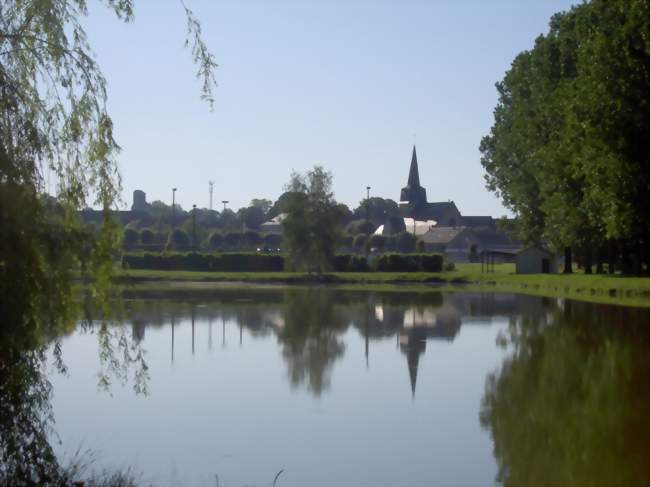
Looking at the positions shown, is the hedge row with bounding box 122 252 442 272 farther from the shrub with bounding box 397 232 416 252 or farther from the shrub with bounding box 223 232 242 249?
the shrub with bounding box 397 232 416 252

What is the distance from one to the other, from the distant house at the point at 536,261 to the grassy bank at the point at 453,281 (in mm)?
3674

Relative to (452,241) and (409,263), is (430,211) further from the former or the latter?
(409,263)

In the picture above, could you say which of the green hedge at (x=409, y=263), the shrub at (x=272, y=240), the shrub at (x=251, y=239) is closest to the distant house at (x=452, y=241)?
the shrub at (x=272, y=240)

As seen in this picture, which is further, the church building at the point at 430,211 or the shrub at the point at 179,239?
the church building at the point at 430,211

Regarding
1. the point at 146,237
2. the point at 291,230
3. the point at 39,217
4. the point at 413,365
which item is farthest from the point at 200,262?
the point at 39,217

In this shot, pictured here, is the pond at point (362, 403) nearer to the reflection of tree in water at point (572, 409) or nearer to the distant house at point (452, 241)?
the reflection of tree in water at point (572, 409)

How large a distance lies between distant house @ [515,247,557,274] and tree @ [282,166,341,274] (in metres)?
13.3

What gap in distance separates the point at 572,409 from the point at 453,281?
52807mm

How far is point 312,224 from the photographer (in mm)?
74438

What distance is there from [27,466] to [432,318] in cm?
2902

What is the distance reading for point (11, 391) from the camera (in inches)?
388

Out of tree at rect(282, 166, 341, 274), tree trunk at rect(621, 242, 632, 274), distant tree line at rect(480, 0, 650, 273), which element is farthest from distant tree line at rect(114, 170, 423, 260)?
tree trunk at rect(621, 242, 632, 274)

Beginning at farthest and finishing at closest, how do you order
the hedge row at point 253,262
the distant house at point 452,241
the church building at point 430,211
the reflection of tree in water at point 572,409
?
the church building at point 430,211 < the distant house at point 452,241 < the hedge row at point 253,262 < the reflection of tree in water at point 572,409

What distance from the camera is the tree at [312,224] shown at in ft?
243
